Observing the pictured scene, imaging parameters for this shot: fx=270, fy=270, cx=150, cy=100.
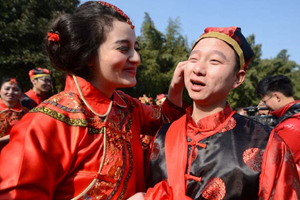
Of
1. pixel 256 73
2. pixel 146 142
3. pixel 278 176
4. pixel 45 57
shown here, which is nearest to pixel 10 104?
pixel 146 142

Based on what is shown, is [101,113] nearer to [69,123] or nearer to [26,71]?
[69,123]

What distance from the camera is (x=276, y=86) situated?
13.2 feet

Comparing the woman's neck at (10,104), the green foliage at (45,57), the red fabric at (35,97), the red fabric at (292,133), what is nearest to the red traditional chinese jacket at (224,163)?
the red fabric at (292,133)

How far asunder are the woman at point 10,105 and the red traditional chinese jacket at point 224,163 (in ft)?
12.1

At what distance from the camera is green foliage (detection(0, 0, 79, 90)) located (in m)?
12.6

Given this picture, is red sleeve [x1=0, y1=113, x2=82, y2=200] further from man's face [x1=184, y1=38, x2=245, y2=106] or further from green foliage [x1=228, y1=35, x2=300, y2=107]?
green foliage [x1=228, y1=35, x2=300, y2=107]

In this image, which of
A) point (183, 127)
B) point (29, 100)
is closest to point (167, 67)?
point (29, 100)

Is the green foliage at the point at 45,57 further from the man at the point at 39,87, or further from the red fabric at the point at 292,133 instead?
the red fabric at the point at 292,133

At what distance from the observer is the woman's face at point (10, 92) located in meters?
4.79

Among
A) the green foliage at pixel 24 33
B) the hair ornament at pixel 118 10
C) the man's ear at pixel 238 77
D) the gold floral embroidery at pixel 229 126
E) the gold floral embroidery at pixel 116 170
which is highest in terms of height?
the green foliage at pixel 24 33

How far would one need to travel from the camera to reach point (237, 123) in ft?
5.77

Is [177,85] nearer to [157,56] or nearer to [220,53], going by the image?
[220,53]

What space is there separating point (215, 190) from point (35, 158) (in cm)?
Answer: 99

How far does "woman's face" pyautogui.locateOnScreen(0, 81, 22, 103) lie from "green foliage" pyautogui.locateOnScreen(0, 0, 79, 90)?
7.76m
